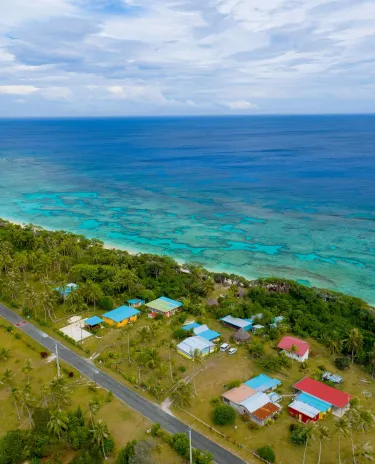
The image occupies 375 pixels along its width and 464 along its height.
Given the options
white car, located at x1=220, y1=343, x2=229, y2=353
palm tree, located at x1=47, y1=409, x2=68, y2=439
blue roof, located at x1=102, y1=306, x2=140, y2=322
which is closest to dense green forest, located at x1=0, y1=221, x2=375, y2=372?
blue roof, located at x1=102, y1=306, x2=140, y2=322

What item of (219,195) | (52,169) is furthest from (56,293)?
(52,169)

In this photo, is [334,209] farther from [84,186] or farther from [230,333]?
[84,186]

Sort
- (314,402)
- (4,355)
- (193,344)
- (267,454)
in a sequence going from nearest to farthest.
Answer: (267,454)
(314,402)
(4,355)
(193,344)

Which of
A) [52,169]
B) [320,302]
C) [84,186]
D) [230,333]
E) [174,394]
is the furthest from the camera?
[52,169]

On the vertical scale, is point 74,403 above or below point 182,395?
below

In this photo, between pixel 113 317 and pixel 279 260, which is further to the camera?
pixel 279 260

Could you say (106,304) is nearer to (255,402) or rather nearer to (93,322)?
(93,322)

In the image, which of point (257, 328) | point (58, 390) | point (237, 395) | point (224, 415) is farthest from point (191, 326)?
point (58, 390)
